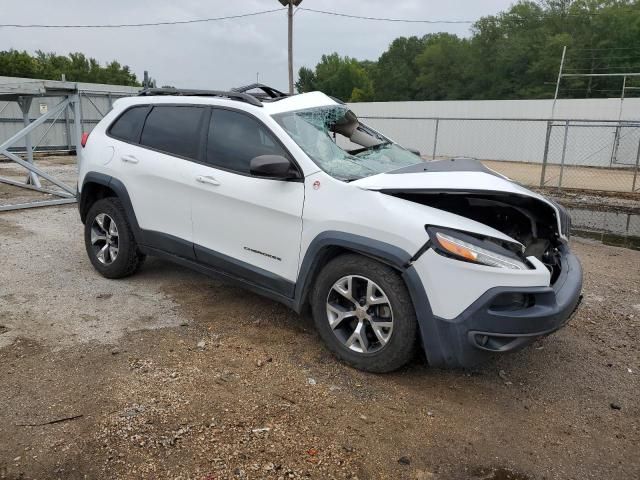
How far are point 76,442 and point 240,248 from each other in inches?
68.2

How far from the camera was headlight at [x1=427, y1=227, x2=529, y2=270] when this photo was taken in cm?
297

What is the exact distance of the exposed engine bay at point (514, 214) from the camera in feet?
10.8

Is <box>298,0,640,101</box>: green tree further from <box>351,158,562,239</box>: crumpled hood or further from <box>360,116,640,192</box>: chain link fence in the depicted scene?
<box>351,158,562,239</box>: crumpled hood

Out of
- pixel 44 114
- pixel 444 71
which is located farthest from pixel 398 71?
pixel 44 114

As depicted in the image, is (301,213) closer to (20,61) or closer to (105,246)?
(105,246)

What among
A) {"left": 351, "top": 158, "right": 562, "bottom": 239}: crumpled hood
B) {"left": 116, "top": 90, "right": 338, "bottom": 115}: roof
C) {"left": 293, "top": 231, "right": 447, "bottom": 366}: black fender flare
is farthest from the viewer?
{"left": 116, "top": 90, "right": 338, "bottom": 115}: roof

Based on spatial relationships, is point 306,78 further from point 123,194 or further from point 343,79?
point 123,194

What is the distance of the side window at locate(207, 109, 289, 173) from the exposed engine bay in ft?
3.74

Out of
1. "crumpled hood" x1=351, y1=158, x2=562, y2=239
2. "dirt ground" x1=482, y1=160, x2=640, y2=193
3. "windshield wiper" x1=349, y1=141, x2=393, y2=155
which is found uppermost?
"windshield wiper" x1=349, y1=141, x2=393, y2=155

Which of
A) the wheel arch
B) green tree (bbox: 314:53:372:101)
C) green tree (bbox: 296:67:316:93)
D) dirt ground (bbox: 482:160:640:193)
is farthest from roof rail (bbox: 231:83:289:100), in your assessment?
green tree (bbox: 296:67:316:93)

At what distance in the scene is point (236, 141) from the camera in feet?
13.3

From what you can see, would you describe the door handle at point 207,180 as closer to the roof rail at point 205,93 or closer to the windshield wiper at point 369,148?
the roof rail at point 205,93

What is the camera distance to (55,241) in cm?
669

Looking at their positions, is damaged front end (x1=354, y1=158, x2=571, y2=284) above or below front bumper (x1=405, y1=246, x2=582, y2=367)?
above
